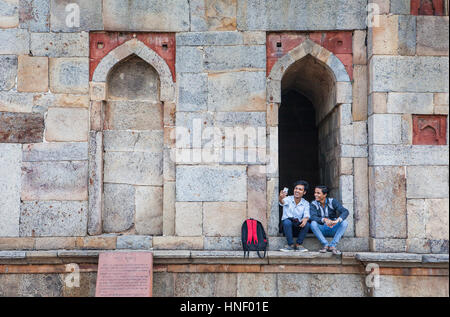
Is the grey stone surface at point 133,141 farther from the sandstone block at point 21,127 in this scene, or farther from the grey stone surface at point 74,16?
the grey stone surface at point 74,16

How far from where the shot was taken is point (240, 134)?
6.07m

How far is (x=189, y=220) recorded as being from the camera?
6.00m

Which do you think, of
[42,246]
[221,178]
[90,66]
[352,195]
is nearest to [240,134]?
[221,178]

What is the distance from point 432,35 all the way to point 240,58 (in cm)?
235

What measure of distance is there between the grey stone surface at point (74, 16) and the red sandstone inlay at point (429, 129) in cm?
411

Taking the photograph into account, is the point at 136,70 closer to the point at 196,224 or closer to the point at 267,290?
the point at 196,224

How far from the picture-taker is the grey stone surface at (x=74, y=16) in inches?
243

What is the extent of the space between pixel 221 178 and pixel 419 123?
8.20ft

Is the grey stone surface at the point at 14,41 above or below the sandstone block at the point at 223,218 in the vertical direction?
above

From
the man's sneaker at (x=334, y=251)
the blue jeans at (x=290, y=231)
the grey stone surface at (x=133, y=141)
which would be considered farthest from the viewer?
the grey stone surface at (x=133, y=141)

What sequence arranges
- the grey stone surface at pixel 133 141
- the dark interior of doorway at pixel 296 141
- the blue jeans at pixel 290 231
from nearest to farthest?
the blue jeans at pixel 290 231 → the grey stone surface at pixel 133 141 → the dark interior of doorway at pixel 296 141

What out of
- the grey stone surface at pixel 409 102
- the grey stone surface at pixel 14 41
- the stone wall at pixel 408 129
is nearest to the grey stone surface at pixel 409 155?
the stone wall at pixel 408 129

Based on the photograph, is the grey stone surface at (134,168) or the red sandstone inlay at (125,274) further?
the grey stone surface at (134,168)

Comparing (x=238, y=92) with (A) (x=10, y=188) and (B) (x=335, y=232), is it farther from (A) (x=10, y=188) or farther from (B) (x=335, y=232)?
(A) (x=10, y=188)
